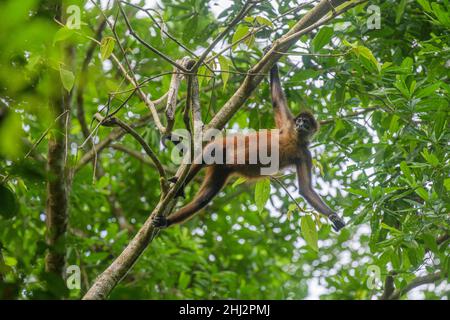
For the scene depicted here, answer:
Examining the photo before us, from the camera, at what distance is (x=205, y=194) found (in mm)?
6156

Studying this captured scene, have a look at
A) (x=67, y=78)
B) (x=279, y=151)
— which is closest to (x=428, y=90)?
(x=279, y=151)

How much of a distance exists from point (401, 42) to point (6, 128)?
5.43m

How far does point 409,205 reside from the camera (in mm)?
5449

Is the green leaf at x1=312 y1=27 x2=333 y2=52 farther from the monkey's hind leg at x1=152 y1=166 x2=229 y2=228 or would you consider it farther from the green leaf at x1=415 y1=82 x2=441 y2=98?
the monkey's hind leg at x1=152 y1=166 x2=229 y2=228

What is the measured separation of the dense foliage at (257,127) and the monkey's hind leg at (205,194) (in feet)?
2.19

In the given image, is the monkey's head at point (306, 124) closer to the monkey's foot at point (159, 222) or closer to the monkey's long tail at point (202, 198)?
the monkey's long tail at point (202, 198)

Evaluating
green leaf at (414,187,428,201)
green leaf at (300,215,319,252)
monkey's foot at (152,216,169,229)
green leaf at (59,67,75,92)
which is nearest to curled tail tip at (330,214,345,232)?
green leaf at (300,215,319,252)

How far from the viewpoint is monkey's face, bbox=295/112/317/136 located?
6574 mm

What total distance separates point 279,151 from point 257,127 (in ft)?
1.58

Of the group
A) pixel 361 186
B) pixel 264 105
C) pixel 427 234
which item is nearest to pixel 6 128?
pixel 427 234

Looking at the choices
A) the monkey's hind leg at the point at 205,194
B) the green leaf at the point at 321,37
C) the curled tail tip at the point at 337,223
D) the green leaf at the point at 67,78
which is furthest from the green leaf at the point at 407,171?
the green leaf at the point at 67,78

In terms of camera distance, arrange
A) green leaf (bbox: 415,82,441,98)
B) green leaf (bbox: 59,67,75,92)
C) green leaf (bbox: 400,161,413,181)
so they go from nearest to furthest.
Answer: green leaf (bbox: 59,67,75,92) < green leaf (bbox: 400,161,413,181) < green leaf (bbox: 415,82,441,98)
